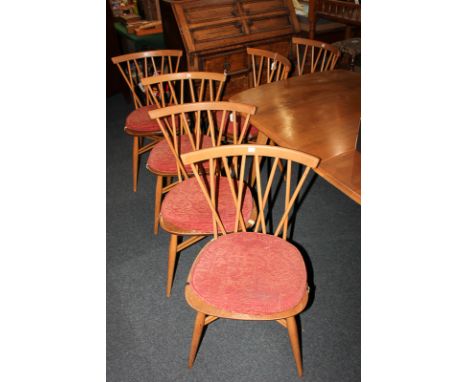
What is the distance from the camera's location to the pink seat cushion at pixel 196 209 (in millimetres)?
1528

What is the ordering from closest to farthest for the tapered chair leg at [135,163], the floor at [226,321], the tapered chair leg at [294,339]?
1. the tapered chair leg at [294,339]
2. the floor at [226,321]
3. the tapered chair leg at [135,163]

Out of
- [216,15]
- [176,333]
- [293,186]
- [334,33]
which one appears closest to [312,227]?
[293,186]

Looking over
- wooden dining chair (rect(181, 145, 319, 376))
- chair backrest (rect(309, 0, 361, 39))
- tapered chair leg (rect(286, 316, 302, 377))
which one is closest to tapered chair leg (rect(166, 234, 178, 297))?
wooden dining chair (rect(181, 145, 319, 376))

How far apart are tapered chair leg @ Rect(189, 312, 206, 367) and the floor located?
0.27 ft

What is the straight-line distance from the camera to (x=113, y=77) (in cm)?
399

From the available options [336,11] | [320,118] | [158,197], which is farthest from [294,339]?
[336,11]

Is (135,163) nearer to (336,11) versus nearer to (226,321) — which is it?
(226,321)

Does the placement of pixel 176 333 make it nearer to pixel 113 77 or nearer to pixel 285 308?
pixel 285 308

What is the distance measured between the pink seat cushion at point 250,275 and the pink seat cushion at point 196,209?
0.13 metres

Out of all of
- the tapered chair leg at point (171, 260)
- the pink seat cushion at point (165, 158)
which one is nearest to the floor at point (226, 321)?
the tapered chair leg at point (171, 260)

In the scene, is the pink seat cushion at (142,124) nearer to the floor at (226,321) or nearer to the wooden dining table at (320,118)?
the floor at (226,321)

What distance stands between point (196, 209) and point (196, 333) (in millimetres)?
515

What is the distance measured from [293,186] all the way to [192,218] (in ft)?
3.95
